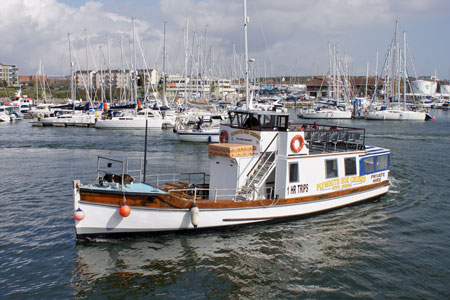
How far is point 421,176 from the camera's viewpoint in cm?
2820

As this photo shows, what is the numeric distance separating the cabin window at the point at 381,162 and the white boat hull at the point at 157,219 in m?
6.88

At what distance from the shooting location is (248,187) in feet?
54.7

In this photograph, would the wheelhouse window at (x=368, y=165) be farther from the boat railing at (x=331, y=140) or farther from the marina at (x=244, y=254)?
the marina at (x=244, y=254)

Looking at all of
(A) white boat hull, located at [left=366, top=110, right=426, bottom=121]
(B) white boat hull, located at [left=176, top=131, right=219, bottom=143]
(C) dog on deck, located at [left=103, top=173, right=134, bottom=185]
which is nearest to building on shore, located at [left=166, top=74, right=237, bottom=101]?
(B) white boat hull, located at [left=176, top=131, right=219, bottom=143]

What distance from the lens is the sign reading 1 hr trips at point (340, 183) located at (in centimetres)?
1831

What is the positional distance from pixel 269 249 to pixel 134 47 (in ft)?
213

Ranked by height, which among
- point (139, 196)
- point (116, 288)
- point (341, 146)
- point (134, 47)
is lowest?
point (116, 288)

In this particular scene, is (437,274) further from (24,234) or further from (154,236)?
(24,234)

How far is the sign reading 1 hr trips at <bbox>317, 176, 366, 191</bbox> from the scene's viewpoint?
18312 millimetres

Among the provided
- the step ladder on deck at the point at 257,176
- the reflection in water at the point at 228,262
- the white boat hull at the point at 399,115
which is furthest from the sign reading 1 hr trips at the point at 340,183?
the white boat hull at the point at 399,115

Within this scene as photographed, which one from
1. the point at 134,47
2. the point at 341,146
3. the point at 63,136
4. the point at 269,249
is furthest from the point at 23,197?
the point at 134,47

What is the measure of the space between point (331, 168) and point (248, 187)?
4577 millimetres

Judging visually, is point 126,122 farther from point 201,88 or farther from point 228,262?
point 228,262

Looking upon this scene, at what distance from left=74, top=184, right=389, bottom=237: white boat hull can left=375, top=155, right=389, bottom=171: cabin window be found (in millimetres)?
6880
